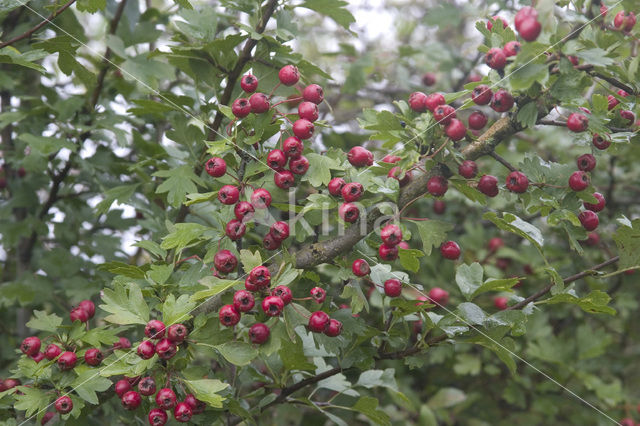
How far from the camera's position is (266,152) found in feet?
5.16

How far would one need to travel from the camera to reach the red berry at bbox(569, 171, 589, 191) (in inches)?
60.0

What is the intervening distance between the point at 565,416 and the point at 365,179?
2.14 metres

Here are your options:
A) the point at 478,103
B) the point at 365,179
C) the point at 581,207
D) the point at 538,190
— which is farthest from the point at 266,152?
the point at 581,207

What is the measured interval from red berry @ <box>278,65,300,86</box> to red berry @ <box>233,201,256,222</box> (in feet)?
1.31

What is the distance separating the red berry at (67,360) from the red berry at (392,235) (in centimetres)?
89

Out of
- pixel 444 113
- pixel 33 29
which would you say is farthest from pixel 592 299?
pixel 33 29

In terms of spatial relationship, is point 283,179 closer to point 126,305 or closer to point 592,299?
point 126,305

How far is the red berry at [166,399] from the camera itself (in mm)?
1401

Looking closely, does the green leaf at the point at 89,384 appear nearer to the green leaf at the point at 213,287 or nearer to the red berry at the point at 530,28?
the green leaf at the point at 213,287

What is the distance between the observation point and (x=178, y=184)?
1748mm

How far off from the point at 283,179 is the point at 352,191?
0.18m

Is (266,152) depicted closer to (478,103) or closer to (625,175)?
(478,103)

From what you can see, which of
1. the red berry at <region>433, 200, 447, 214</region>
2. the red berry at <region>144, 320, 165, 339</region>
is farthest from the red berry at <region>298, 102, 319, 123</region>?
→ the red berry at <region>433, 200, 447, 214</region>

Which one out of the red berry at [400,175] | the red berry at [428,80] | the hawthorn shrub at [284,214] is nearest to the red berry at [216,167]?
the hawthorn shrub at [284,214]
